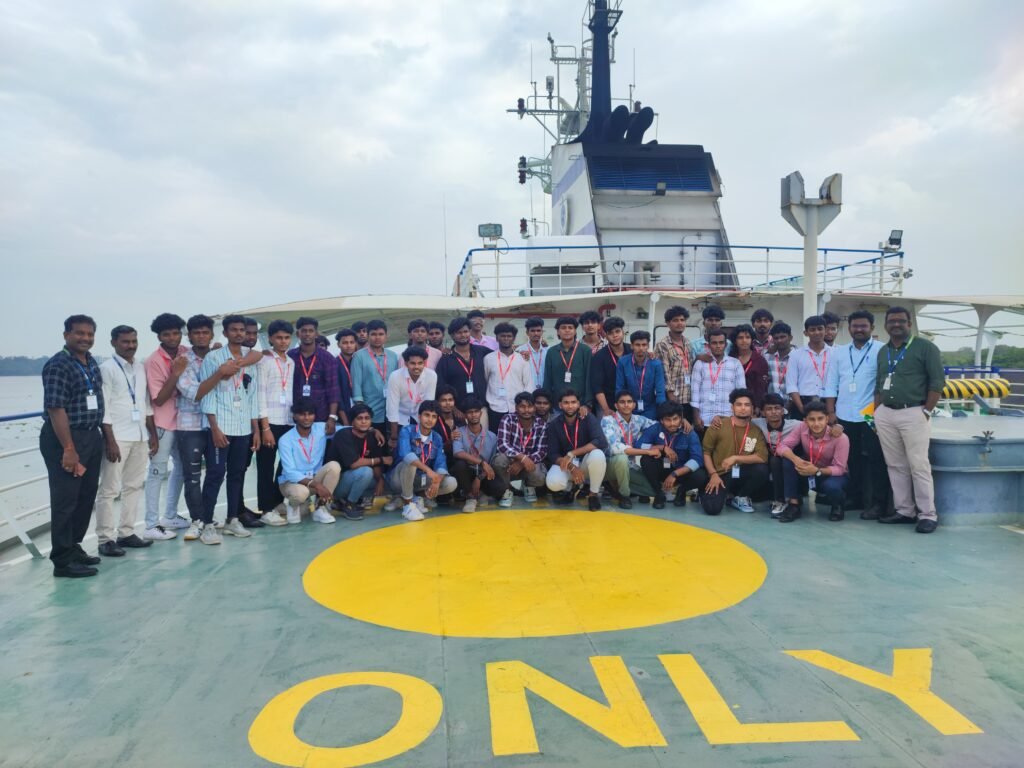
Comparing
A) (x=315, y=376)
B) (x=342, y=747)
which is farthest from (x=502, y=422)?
(x=342, y=747)

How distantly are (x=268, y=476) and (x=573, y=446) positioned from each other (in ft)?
9.50

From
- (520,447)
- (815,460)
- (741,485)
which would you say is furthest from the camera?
(520,447)

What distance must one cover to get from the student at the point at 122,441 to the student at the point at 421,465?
2.10 meters

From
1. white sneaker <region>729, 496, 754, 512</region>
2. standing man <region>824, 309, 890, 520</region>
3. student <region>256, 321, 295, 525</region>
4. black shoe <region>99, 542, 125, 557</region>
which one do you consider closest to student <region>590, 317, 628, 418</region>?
white sneaker <region>729, 496, 754, 512</region>


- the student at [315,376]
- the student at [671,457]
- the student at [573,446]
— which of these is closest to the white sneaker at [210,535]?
the student at [315,376]

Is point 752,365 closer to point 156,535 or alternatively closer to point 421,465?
point 421,465

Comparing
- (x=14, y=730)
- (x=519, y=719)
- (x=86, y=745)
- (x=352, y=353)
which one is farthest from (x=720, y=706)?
(x=352, y=353)

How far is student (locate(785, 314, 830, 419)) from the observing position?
6.00 m

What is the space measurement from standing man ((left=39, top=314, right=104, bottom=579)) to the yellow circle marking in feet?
5.44

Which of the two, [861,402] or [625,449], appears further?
[625,449]

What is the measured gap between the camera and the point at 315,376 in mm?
5910

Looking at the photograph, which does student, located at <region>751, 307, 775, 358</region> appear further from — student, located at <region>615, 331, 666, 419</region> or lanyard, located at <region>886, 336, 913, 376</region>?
lanyard, located at <region>886, 336, 913, 376</region>

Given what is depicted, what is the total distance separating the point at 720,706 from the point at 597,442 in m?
3.64

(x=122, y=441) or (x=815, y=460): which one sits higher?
(x=122, y=441)
